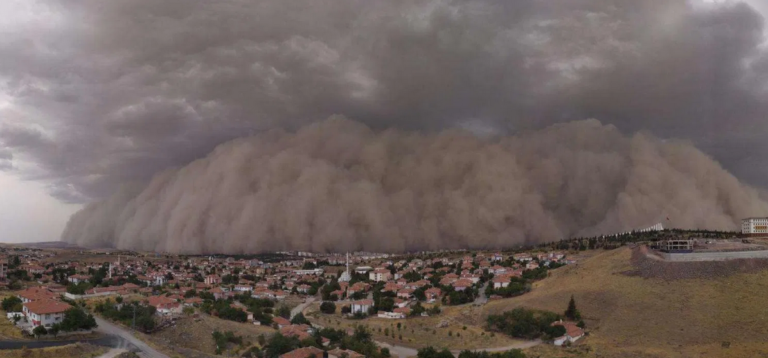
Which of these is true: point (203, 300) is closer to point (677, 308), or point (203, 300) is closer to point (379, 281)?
point (379, 281)

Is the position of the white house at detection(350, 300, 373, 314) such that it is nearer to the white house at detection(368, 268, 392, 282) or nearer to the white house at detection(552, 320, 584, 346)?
the white house at detection(368, 268, 392, 282)

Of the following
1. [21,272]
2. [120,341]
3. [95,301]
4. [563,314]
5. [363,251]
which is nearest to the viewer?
[120,341]

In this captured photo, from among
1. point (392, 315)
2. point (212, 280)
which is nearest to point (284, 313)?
point (392, 315)

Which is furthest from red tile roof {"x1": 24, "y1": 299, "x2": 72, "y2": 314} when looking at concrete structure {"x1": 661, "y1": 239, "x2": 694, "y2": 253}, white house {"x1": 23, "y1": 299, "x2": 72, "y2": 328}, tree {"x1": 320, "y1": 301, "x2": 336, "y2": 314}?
concrete structure {"x1": 661, "y1": 239, "x2": 694, "y2": 253}

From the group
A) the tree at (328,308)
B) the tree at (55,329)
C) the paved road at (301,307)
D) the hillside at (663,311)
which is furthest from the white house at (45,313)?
the hillside at (663,311)

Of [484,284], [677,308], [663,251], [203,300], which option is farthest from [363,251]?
[677,308]

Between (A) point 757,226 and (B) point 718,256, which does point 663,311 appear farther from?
(A) point 757,226

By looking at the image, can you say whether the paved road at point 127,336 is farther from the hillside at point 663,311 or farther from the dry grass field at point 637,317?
the hillside at point 663,311
